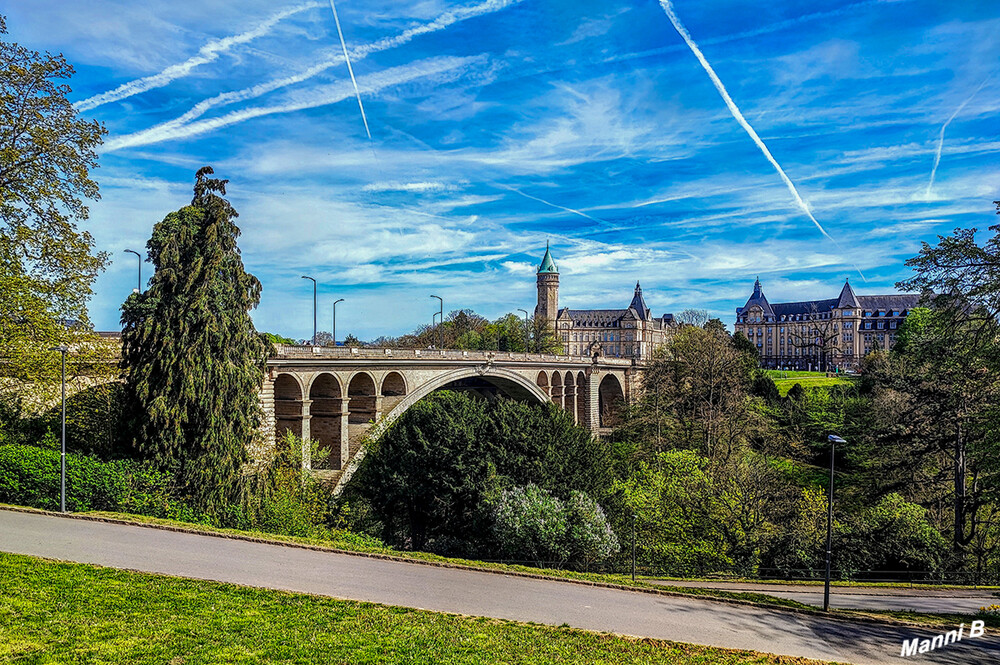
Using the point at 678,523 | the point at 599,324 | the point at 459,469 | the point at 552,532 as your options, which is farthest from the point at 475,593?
the point at 599,324

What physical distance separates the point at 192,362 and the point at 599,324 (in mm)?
136602

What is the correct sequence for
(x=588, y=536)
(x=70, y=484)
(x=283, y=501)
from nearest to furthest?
(x=70, y=484), (x=283, y=501), (x=588, y=536)

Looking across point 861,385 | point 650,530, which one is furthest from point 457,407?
point 861,385

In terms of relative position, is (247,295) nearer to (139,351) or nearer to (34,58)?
(139,351)

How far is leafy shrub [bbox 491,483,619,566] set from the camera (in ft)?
81.7

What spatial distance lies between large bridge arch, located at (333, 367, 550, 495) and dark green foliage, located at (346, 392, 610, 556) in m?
0.80

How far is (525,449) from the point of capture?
1201 inches

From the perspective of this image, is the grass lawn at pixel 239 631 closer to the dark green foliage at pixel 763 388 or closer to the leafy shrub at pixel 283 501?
the leafy shrub at pixel 283 501

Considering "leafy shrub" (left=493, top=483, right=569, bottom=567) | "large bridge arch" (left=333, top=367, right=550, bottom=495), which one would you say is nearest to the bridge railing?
"large bridge arch" (left=333, top=367, right=550, bottom=495)

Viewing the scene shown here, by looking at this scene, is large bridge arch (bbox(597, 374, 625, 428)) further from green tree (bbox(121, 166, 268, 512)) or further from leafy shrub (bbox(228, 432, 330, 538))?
green tree (bbox(121, 166, 268, 512))

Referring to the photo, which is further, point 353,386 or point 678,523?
point 353,386

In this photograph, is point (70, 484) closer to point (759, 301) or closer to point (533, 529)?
point (533, 529)

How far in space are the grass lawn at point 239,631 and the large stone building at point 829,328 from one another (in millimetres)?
114320

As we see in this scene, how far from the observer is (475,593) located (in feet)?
45.5
